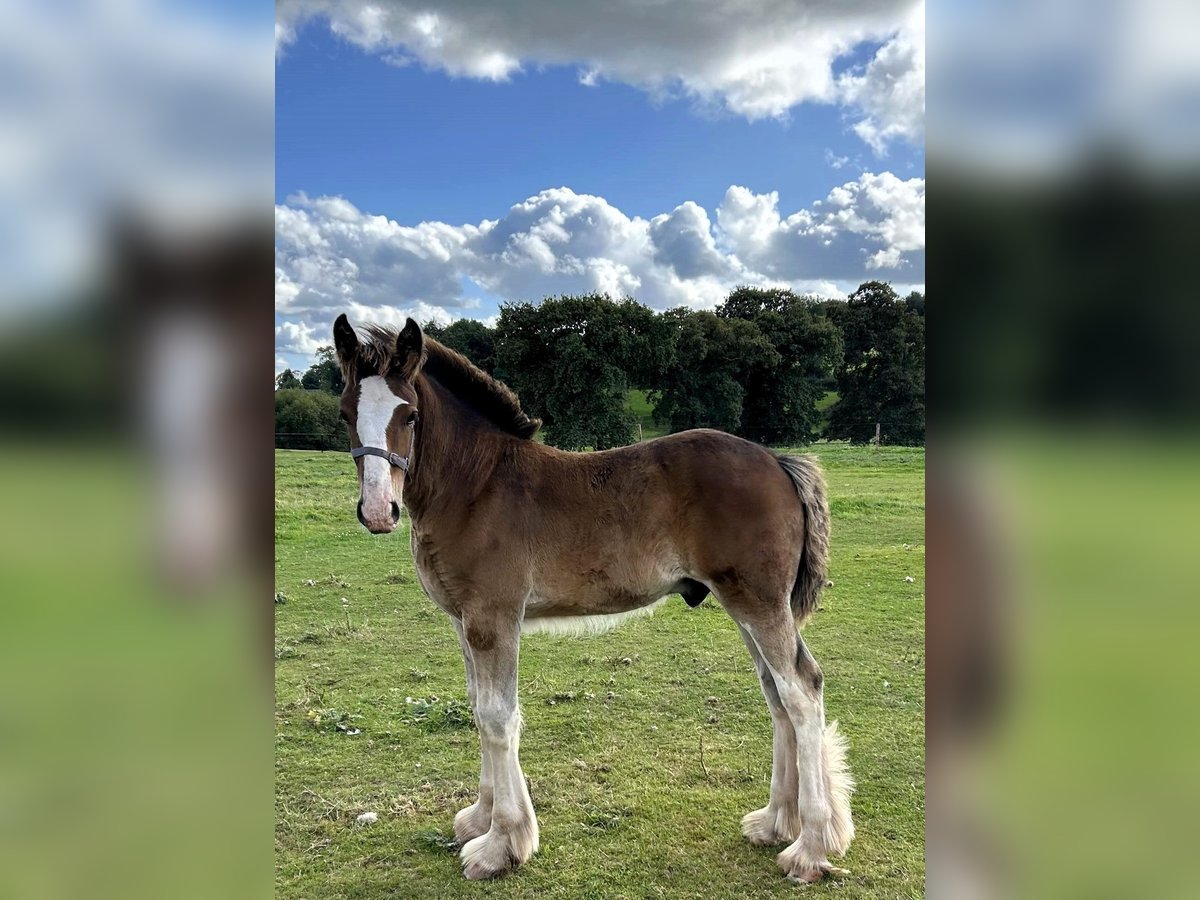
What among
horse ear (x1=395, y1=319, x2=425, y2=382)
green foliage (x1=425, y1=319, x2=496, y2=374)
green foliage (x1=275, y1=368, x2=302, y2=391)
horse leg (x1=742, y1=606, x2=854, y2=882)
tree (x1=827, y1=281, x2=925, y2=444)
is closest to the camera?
horse ear (x1=395, y1=319, x2=425, y2=382)

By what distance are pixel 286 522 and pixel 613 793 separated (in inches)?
327

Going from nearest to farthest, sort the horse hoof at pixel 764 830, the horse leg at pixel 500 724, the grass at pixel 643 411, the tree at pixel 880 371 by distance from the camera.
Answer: the horse leg at pixel 500 724 < the horse hoof at pixel 764 830 < the tree at pixel 880 371 < the grass at pixel 643 411

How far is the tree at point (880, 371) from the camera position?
15.8 meters

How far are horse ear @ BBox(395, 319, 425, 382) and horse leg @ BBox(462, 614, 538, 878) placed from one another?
54.2 inches

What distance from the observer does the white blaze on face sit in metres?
3.05

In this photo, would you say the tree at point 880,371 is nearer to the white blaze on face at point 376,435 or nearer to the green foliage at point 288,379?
the green foliage at point 288,379

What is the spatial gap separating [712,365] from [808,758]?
53.5ft

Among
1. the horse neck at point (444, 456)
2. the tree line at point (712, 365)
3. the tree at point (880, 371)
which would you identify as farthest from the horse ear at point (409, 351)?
the tree at point (880, 371)

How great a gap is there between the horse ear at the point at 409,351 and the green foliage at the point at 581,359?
41.5 ft

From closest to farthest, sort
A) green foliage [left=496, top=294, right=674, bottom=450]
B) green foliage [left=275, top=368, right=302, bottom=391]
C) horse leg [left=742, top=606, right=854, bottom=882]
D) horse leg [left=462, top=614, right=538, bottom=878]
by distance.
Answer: horse leg [left=742, top=606, right=854, bottom=882] < horse leg [left=462, top=614, right=538, bottom=878] < green foliage [left=275, top=368, right=302, bottom=391] < green foliage [left=496, top=294, right=674, bottom=450]
